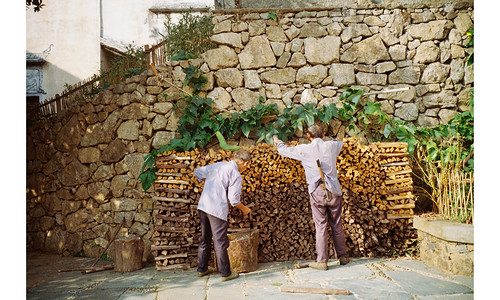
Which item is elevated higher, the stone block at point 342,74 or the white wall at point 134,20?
the white wall at point 134,20

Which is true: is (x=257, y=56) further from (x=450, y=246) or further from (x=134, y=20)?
(x=134, y=20)

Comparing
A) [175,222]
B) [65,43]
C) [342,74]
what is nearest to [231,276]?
[175,222]

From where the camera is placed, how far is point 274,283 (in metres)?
4.48

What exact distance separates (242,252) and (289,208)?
1.06m

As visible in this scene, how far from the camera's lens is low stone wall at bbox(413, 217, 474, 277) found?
448cm

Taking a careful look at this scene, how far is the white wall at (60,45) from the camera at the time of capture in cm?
1045

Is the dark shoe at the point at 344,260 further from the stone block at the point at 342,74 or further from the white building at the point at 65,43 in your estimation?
the white building at the point at 65,43

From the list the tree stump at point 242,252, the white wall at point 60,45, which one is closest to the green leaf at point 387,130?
the tree stump at point 242,252

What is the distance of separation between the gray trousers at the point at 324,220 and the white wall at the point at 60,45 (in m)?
8.02

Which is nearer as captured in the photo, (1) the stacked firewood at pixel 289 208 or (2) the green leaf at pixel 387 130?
(1) the stacked firewood at pixel 289 208

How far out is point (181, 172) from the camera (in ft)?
18.8
